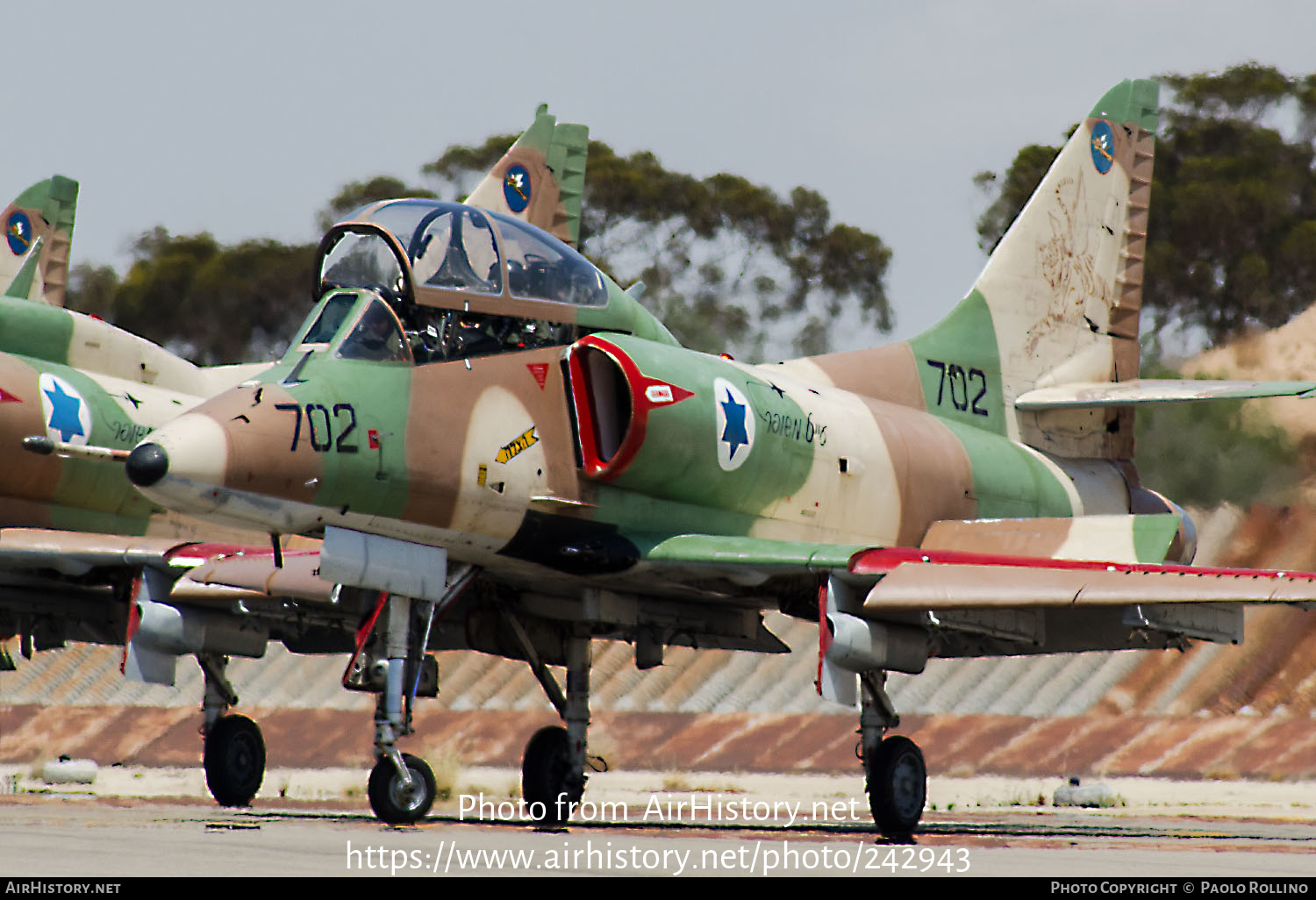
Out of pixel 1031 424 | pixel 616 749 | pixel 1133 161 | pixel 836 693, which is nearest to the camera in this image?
pixel 836 693

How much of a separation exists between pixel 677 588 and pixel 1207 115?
133 feet

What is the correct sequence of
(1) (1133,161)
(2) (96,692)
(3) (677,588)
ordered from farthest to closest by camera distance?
(2) (96,692), (1) (1133,161), (3) (677,588)

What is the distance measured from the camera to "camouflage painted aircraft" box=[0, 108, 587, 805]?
49.4ft

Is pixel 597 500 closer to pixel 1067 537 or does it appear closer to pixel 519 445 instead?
pixel 519 445

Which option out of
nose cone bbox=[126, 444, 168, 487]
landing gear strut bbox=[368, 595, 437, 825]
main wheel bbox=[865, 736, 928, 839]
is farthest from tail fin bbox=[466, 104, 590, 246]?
nose cone bbox=[126, 444, 168, 487]

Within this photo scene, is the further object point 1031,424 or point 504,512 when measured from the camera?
point 1031,424

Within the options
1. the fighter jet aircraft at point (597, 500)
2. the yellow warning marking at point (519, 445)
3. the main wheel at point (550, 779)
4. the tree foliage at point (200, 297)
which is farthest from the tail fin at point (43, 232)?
the tree foliage at point (200, 297)

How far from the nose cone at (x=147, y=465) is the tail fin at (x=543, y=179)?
10793 mm

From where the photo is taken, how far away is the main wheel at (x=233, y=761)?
16.0 metres

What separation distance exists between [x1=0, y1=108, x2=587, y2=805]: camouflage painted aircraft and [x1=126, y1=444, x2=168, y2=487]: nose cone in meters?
2.96

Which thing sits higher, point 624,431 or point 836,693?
point 624,431

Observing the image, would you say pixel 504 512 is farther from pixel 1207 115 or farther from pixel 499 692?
pixel 1207 115
